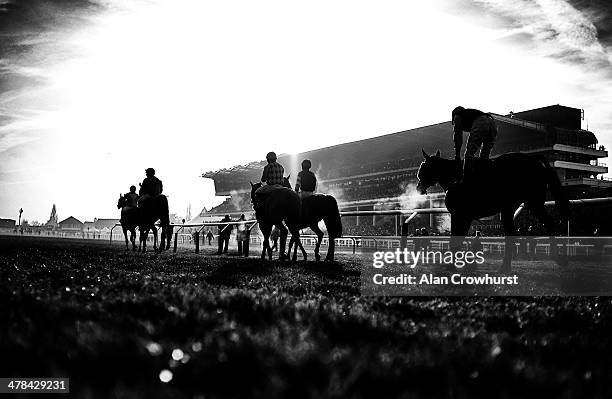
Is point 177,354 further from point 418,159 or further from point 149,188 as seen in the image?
point 418,159

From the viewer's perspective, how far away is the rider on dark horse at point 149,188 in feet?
50.4

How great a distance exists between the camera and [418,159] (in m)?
55.4

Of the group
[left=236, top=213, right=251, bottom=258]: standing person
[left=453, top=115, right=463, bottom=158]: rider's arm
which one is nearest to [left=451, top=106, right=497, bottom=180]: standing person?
[left=453, top=115, right=463, bottom=158]: rider's arm

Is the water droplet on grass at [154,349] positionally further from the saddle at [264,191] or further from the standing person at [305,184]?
the standing person at [305,184]

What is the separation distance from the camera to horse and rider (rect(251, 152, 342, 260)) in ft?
34.2

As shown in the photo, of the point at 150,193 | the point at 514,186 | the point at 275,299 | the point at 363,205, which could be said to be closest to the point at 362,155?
the point at 363,205

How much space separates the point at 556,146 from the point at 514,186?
50.0 metres

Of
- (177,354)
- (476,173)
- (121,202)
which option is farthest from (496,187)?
(121,202)

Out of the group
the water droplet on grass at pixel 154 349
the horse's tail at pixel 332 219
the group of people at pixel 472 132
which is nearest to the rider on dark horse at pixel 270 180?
the horse's tail at pixel 332 219

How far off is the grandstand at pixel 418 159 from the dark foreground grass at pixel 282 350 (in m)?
43.5

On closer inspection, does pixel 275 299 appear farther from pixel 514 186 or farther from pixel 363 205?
pixel 363 205

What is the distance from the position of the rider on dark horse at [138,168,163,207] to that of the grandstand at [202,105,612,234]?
33417mm

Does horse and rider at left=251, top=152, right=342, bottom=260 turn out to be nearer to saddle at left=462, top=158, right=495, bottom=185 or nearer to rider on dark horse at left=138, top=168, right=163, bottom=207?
saddle at left=462, top=158, right=495, bottom=185

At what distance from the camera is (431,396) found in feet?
4.09
